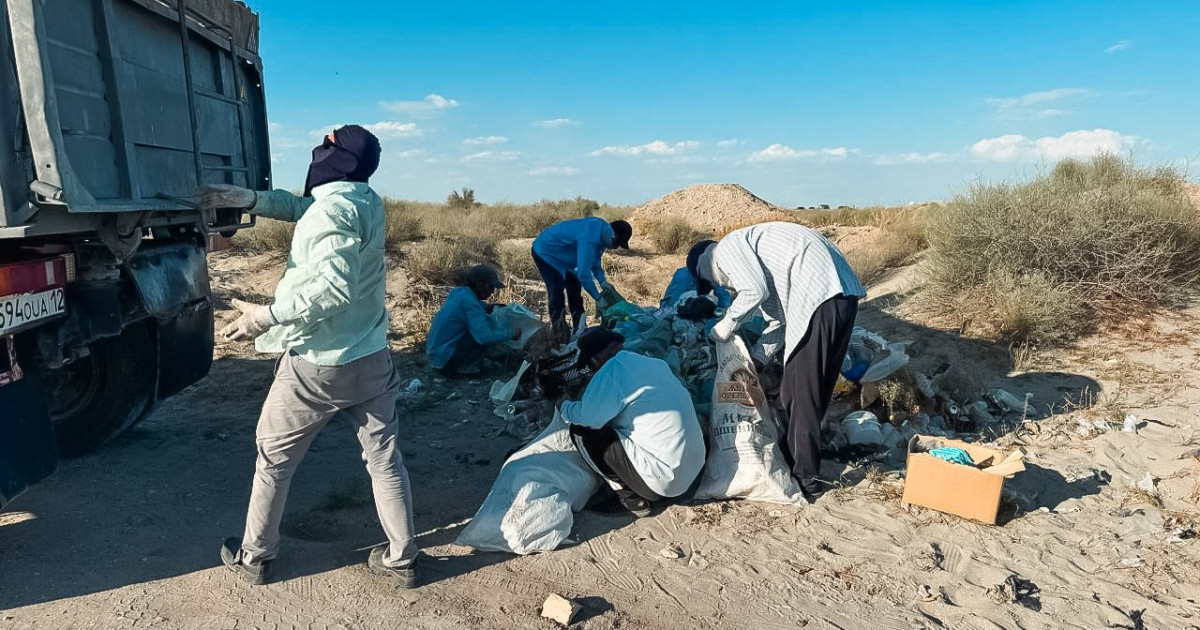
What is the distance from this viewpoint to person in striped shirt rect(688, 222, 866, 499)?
13.6 ft

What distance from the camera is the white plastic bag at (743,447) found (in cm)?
399

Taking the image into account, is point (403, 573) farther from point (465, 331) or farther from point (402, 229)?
point (402, 229)

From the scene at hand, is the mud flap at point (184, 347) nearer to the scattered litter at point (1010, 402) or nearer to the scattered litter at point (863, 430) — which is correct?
the scattered litter at point (863, 430)

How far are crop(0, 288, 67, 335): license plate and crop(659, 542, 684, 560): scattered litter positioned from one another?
2.80 meters

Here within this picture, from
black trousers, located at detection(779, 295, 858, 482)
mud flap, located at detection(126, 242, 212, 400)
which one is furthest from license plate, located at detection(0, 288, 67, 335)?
black trousers, located at detection(779, 295, 858, 482)

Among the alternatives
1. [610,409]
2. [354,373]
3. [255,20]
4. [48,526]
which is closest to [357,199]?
[354,373]

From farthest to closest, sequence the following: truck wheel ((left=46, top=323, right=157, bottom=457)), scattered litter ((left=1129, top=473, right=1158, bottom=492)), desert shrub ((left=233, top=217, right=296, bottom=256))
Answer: desert shrub ((left=233, top=217, right=296, bottom=256)) < scattered litter ((left=1129, top=473, right=1158, bottom=492)) < truck wheel ((left=46, top=323, right=157, bottom=457))

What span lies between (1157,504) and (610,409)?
119 inches

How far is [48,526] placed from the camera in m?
3.56

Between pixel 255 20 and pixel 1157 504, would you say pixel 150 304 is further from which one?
pixel 1157 504

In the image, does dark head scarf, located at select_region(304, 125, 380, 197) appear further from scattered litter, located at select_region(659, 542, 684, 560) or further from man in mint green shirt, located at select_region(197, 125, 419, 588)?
scattered litter, located at select_region(659, 542, 684, 560)

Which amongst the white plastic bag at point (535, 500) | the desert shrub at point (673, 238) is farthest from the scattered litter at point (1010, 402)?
the desert shrub at point (673, 238)

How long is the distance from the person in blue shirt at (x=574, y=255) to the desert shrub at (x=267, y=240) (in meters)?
5.45

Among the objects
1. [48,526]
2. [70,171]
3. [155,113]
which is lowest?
[48,526]
